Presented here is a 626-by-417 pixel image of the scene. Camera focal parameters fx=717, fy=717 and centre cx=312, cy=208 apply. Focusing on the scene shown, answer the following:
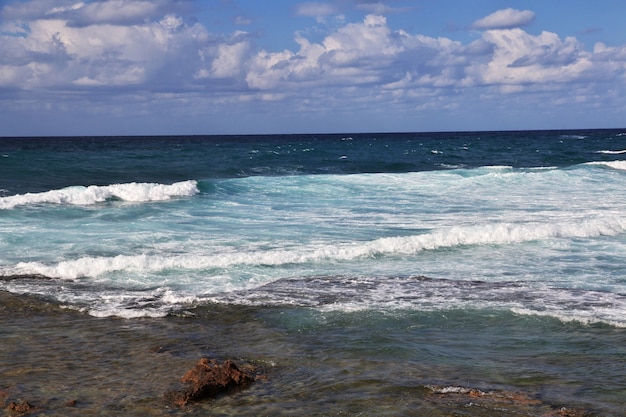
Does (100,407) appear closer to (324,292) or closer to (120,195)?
(324,292)

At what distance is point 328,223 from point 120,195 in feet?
33.8

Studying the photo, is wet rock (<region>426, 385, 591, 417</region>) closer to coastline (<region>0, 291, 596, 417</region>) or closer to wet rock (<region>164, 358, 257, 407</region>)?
coastline (<region>0, 291, 596, 417</region>)

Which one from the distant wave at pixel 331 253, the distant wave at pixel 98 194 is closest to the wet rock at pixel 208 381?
the distant wave at pixel 331 253

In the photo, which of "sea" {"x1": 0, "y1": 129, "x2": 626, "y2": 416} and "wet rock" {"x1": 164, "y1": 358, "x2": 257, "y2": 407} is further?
"sea" {"x1": 0, "y1": 129, "x2": 626, "y2": 416}

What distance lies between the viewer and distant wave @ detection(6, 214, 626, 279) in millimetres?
13227

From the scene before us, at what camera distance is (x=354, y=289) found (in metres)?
11.7

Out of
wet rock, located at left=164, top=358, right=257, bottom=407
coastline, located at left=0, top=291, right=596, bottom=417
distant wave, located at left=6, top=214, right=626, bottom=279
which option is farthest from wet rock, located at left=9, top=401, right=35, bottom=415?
distant wave, located at left=6, top=214, right=626, bottom=279

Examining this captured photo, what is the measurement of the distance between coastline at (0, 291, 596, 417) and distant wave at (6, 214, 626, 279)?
10.9ft

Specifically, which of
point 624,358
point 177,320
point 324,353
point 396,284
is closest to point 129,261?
point 177,320

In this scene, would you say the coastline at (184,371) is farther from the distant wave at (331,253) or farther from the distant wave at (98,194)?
the distant wave at (98,194)

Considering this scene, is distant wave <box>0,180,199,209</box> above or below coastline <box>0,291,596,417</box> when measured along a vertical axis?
above

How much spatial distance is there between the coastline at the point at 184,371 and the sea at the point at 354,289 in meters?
0.03

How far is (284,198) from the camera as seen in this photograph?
92.3ft

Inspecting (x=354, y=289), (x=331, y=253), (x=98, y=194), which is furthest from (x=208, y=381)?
(x=98, y=194)
